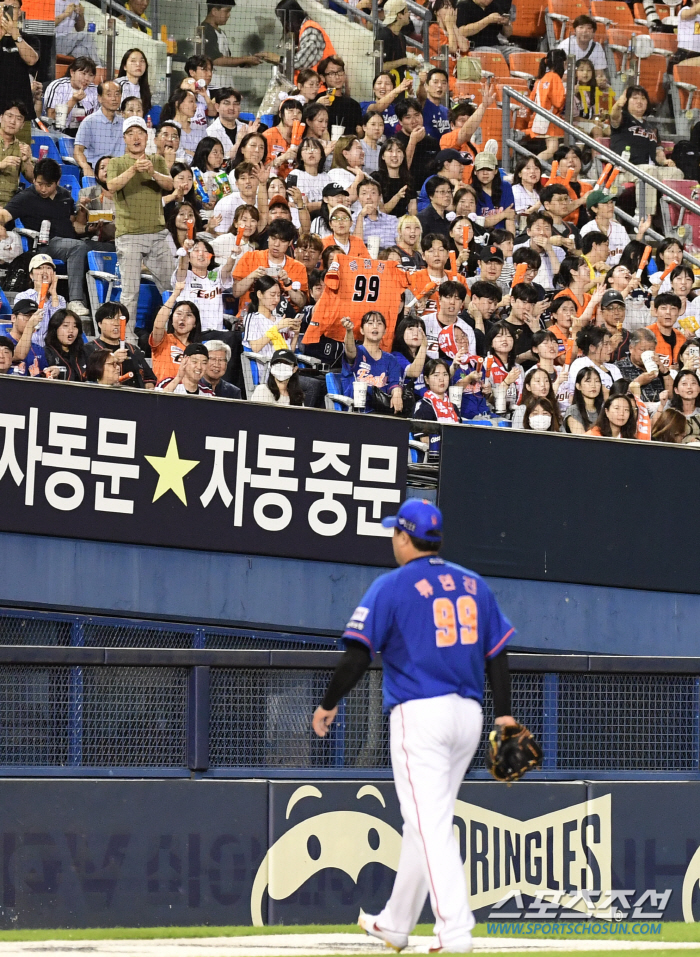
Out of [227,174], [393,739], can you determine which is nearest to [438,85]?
[227,174]

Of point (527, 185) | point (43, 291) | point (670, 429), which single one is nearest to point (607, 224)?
point (527, 185)

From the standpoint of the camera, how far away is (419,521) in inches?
202

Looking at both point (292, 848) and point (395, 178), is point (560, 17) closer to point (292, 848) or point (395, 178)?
point (395, 178)

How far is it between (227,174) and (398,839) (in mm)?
6864

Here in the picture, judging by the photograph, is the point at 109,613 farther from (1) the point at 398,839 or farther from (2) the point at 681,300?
(2) the point at 681,300

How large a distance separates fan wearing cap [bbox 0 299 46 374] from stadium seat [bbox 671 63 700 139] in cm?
901

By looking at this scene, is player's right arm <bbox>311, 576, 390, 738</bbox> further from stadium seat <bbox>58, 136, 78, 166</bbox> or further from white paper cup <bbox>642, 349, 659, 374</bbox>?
stadium seat <bbox>58, 136, 78, 166</bbox>

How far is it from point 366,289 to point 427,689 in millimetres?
6220

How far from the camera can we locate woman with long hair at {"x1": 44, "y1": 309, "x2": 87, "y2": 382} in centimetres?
974

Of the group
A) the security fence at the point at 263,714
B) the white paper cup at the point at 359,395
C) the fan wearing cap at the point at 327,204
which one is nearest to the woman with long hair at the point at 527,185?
the fan wearing cap at the point at 327,204

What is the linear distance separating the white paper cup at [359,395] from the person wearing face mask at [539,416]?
1.16m

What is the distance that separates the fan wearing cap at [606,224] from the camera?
13492 millimetres

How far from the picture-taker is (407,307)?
11.1 metres

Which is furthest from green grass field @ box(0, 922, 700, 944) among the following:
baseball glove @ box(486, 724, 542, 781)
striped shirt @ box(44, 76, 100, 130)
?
striped shirt @ box(44, 76, 100, 130)
